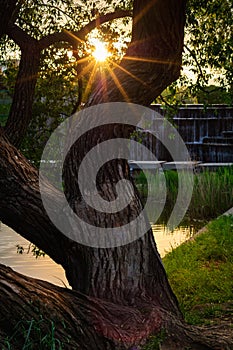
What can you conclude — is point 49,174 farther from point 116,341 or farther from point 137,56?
point 116,341

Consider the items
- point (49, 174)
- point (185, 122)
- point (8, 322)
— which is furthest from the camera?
point (185, 122)

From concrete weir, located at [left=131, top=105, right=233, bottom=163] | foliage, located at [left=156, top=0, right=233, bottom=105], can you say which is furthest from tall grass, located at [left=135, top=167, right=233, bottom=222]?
concrete weir, located at [left=131, top=105, right=233, bottom=163]

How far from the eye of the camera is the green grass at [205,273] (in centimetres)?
599

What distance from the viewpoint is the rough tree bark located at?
425cm

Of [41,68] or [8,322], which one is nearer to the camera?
[8,322]

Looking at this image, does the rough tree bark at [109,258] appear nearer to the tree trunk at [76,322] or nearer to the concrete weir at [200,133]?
the tree trunk at [76,322]

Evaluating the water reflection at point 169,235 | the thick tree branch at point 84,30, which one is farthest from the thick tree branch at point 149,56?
the water reflection at point 169,235

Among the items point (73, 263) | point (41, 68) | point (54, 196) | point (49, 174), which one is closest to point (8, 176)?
point (54, 196)

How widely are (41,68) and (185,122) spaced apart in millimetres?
16204

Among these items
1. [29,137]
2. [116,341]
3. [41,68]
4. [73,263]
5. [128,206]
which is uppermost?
[41,68]

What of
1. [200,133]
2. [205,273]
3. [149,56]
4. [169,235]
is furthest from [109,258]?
[200,133]

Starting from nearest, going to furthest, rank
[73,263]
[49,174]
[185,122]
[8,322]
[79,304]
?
1. [8,322]
2. [79,304]
3. [73,263]
4. [49,174]
5. [185,122]

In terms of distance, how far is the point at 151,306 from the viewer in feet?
15.3

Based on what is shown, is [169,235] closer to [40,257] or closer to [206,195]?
[206,195]
